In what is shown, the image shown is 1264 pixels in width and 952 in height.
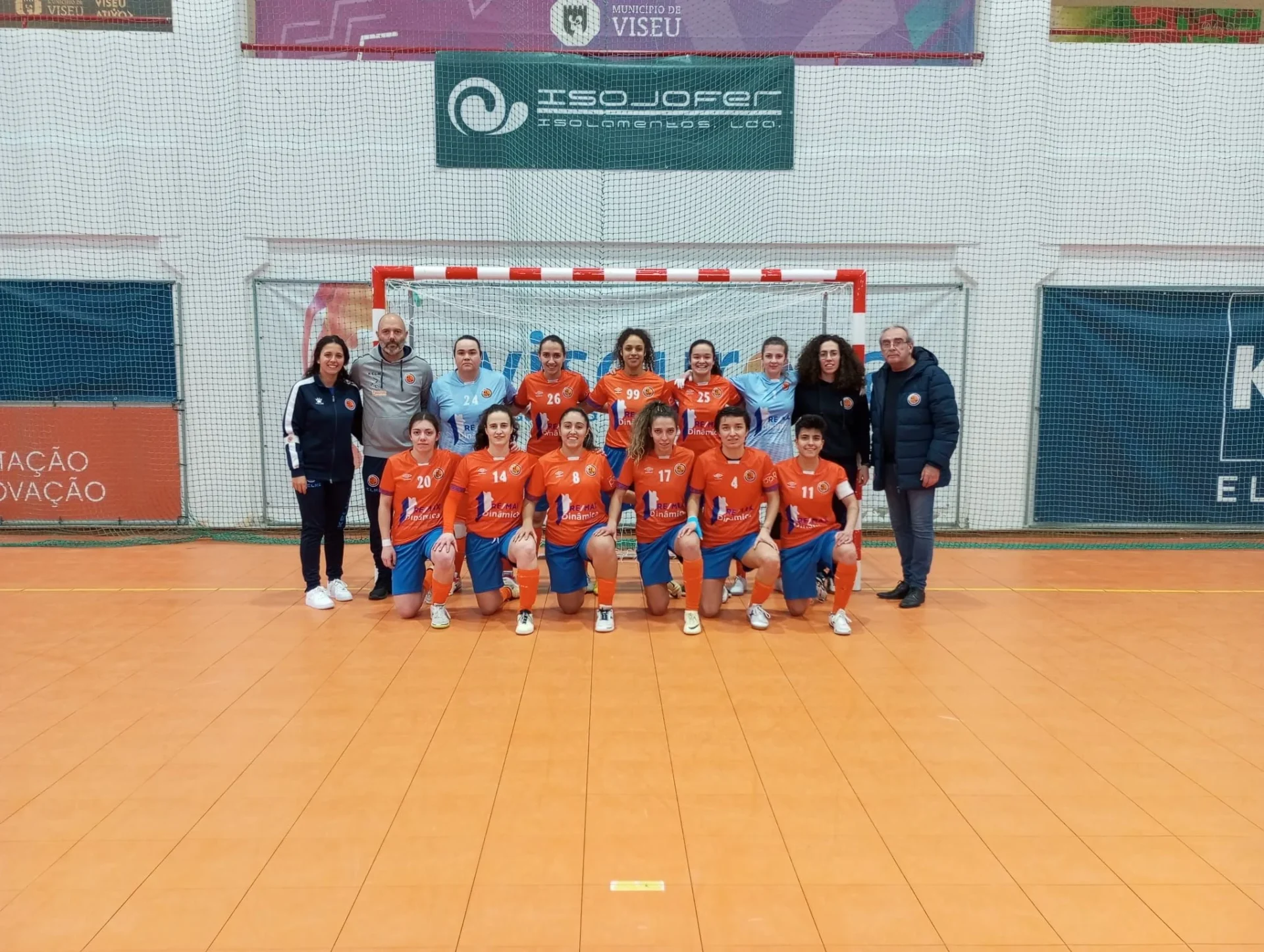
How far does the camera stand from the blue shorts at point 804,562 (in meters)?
5.37

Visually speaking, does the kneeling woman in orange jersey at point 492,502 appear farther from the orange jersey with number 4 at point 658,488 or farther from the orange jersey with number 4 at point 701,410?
the orange jersey with number 4 at point 701,410

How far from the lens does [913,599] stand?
18.9ft

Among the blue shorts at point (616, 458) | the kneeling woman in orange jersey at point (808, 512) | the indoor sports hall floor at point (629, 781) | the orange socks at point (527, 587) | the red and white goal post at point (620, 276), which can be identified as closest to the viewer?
the indoor sports hall floor at point (629, 781)

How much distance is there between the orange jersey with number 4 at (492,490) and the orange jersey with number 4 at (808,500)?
5.08ft

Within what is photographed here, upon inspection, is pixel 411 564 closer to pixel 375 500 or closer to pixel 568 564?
pixel 375 500

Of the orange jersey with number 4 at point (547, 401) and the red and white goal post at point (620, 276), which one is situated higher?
the red and white goal post at point (620, 276)

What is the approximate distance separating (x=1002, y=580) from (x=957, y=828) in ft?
13.1

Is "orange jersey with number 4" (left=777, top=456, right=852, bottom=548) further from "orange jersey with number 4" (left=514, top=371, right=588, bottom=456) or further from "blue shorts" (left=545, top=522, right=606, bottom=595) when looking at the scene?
"orange jersey with number 4" (left=514, top=371, right=588, bottom=456)

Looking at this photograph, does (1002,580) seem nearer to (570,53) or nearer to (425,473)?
(425,473)

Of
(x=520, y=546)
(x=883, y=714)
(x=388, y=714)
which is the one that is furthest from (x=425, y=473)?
(x=883, y=714)

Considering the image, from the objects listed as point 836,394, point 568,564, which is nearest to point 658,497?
point 568,564

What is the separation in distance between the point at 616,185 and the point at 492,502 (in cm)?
416

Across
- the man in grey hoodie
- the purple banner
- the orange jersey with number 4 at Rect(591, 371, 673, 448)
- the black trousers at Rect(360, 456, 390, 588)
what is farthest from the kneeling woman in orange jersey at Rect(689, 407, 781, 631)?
the purple banner

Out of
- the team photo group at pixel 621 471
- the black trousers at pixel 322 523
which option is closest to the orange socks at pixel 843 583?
the team photo group at pixel 621 471
